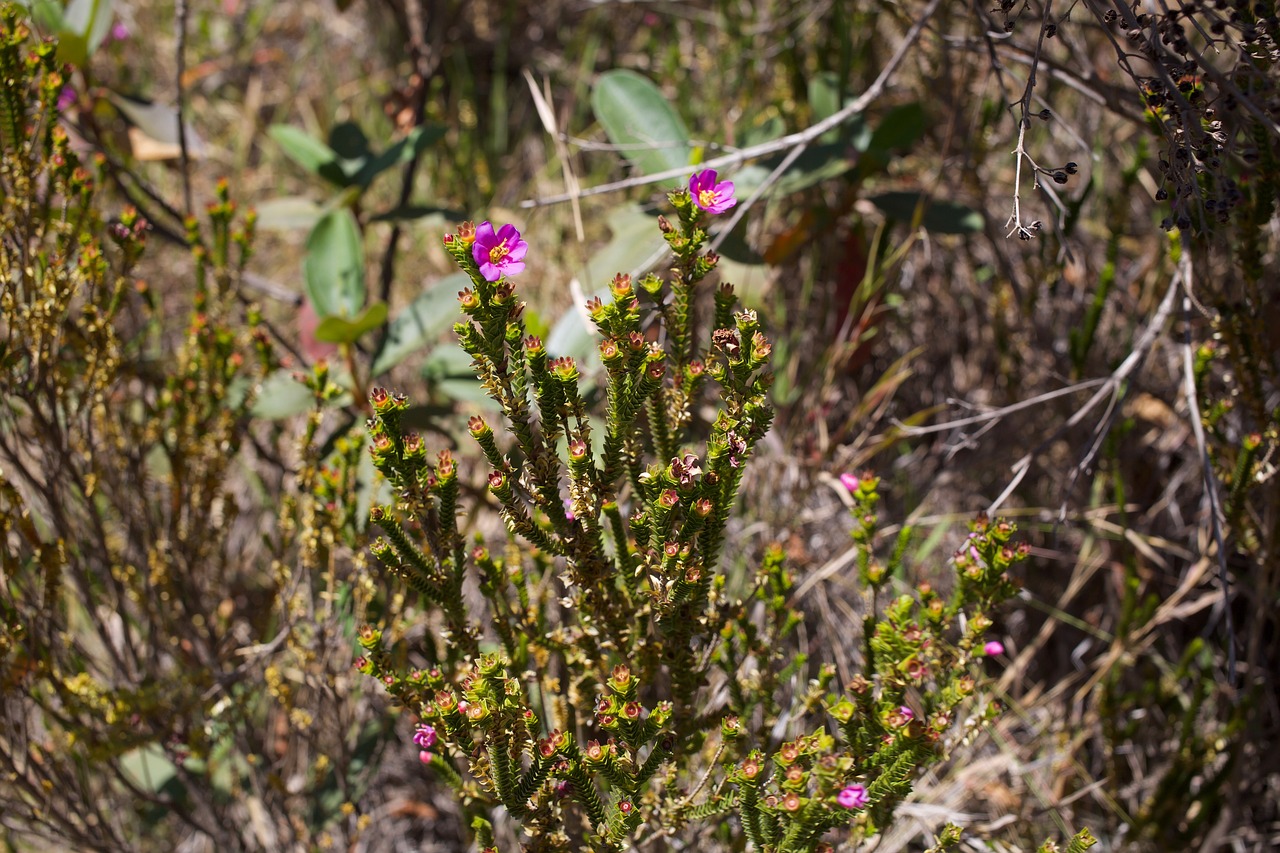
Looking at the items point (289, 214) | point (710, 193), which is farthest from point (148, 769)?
point (710, 193)

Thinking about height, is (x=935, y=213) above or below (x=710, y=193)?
above

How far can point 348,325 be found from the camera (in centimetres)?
222

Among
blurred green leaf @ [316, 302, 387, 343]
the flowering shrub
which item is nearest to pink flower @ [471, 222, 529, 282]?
the flowering shrub

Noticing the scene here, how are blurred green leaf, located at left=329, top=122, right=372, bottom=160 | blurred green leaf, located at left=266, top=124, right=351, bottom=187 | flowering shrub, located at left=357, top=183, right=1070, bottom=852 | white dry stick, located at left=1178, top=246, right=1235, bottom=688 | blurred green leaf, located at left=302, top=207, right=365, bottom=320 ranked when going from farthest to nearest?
blurred green leaf, located at left=329, top=122, right=372, bottom=160
blurred green leaf, located at left=266, top=124, right=351, bottom=187
blurred green leaf, located at left=302, top=207, right=365, bottom=320
white dry stick, located at left=1178, top=246, right=1235, bottom=688
flowering shrub, located at left=357, top=183, right=1070, bottom=852

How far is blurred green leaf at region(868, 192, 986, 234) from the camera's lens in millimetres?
2600

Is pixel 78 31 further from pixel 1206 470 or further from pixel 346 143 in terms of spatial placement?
pixel 1206 470

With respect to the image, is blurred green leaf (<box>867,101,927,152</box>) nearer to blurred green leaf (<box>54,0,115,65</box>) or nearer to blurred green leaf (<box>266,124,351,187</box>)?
blurred green leaf (<box>266,124,351,187</box>)

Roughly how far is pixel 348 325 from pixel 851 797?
1.49 metres

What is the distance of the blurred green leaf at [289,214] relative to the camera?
2789mm

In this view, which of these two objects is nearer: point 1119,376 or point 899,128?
point 1119,376

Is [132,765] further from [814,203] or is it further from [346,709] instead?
[814,203]

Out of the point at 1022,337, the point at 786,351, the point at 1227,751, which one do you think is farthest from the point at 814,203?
the point at 1227,751

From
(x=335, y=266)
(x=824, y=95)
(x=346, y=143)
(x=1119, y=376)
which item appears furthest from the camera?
(x=346, y=143)

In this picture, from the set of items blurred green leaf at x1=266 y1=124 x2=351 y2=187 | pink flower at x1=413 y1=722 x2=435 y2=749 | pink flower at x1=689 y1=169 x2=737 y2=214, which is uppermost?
blurred green leaf at x1=266 y1=124 x2=351 y2=187
